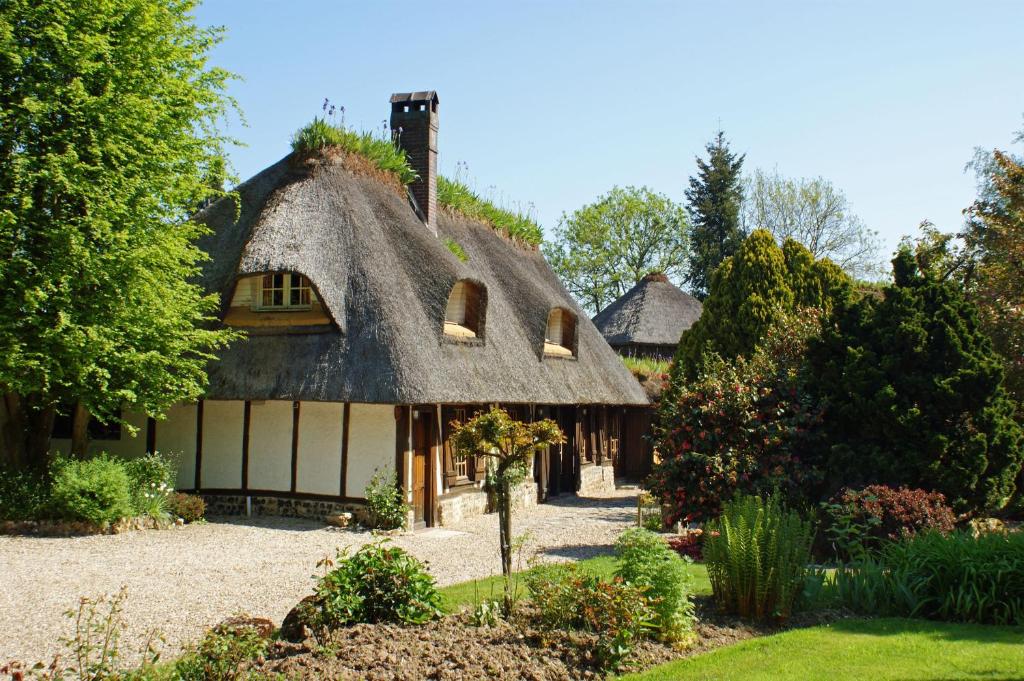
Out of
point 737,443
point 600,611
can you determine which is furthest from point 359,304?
point 600,611

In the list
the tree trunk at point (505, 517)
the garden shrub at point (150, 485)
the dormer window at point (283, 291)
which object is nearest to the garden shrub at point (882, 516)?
the tree trunk at point (505, 517)

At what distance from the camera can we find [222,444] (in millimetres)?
15625

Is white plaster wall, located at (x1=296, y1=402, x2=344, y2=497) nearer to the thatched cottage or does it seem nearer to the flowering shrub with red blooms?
the thatched cottage

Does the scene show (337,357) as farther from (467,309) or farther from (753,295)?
(753,295)

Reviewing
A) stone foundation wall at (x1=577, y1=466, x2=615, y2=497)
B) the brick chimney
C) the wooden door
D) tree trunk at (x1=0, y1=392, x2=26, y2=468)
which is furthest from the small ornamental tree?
stone foundation wall at (x1=577, y1=466, x2=615, y2=497)

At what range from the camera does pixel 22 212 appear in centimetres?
1232

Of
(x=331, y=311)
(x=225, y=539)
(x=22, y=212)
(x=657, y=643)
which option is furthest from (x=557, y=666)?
(x=22, y=212)

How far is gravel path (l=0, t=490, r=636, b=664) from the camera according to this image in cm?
785

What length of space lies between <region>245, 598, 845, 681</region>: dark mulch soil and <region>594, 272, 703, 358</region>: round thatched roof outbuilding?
82.2 ft

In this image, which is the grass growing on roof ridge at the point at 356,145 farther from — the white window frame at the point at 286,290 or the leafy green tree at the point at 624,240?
the leafy green tree at the point at 624,240

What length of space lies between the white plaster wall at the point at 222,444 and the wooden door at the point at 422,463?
347 cm

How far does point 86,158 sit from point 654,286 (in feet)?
79.2

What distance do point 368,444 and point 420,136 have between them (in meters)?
8.17

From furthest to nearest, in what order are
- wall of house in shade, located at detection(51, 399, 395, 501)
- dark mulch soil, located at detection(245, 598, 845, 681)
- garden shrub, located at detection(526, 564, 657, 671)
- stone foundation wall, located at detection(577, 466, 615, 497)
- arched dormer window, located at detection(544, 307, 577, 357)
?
stone foundation wall, located at detection(577, 466, 615, 497), arched dormer window, located at detection(544, 307, 577, 357), wall of house in shade, located at detection(51, 399, 395, 501), garden shrub, located at detection(526, 564, 657, 671), dark mulch soil, located at detection(245, 598, 845, 681)
